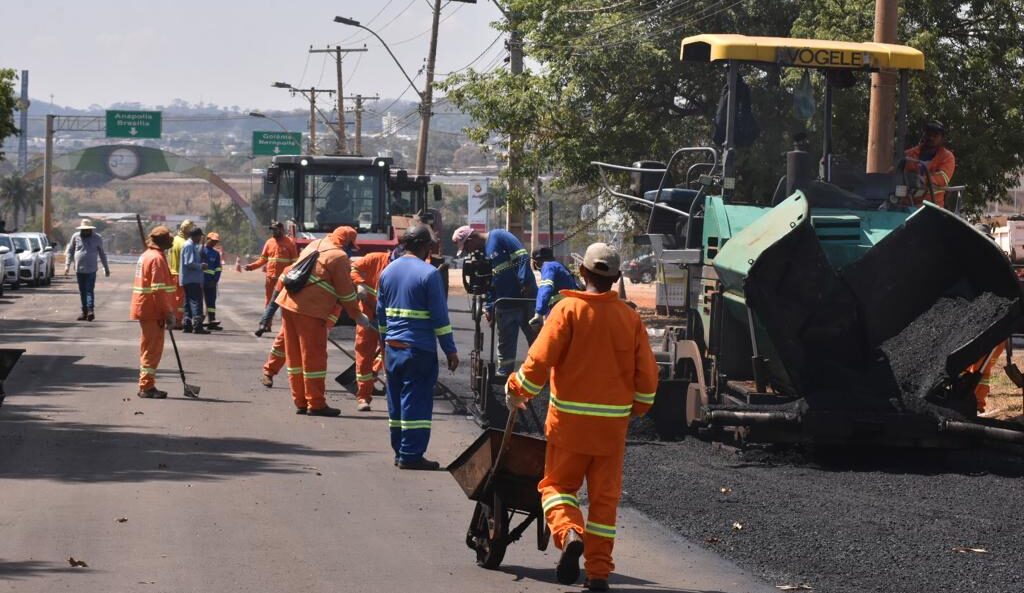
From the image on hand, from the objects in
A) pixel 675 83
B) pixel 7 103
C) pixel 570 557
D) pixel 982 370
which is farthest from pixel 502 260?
pixel 7 103

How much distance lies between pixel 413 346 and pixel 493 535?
3.04m

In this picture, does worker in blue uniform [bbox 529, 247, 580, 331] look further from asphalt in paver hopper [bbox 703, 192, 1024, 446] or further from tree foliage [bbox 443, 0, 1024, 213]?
tree foliage [bbox 443, 0, 1024, 213]

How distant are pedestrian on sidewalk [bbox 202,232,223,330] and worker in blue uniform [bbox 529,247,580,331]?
979cm

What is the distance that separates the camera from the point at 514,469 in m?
7.38

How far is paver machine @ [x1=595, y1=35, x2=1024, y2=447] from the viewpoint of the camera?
10.4 m

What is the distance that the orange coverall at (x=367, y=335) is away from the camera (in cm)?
1384

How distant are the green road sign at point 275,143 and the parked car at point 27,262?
35.8 meters

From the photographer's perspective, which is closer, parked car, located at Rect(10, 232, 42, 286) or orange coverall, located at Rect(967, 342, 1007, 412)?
orange coverall, located at Rect(967, 342, 1007, 412)

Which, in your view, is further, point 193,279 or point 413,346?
point 193,279

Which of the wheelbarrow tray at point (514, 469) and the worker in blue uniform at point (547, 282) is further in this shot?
the worker in blue uniform at point (547, 282)

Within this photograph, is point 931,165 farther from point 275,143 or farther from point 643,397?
point 275,143

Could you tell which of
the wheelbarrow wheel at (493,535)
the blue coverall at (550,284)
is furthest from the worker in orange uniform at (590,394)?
the blue coverall at (550,284)

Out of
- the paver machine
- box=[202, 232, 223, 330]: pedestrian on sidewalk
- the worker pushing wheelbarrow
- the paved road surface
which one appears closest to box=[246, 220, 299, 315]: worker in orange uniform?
box=[202, 232, 223, 330]: pedestrian on sidewalk

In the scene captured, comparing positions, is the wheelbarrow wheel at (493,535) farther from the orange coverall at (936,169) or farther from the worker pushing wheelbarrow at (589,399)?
the orange coverall at (936,169)
